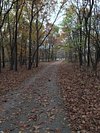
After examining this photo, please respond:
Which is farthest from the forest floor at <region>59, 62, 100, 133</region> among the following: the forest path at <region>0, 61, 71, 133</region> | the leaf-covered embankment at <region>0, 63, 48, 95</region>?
the leaf-covered embankment at <region>0, 63, 48, 95</region>

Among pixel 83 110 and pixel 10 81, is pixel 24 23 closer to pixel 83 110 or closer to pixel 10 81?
pixel 10 81

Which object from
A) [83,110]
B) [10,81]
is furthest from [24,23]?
[83,110]

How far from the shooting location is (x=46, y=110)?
11.2 meters

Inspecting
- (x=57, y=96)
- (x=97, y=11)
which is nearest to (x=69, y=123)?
(x=57, y=96)

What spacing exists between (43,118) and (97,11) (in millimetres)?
28657

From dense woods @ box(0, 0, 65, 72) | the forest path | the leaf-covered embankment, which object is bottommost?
the forest path

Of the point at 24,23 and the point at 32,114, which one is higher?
the point at 24,23

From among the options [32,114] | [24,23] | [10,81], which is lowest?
[32,114]

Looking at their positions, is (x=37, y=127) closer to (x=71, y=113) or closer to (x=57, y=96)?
(x=71, y=113)

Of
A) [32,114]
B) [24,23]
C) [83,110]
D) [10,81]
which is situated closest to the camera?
[32,114]

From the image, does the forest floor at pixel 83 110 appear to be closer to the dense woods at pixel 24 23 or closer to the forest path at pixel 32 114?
the forest path at pixel 32 114

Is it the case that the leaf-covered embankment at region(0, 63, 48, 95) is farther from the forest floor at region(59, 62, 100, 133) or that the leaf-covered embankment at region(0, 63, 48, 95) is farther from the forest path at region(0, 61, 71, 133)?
the forest floor at region(59, 62, 100, 133)

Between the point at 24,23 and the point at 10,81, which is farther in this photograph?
the point at 24,23

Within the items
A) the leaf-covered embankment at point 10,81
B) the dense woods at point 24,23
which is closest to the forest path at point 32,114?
the leaf-covered embankment at point 10,81
